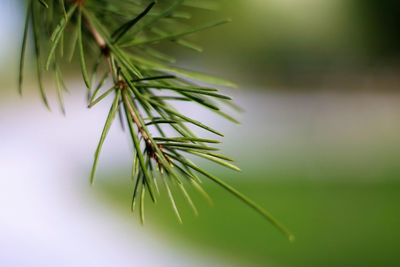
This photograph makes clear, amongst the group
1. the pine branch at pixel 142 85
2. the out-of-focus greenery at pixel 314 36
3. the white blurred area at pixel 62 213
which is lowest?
the white blurred area at pixel 62 213

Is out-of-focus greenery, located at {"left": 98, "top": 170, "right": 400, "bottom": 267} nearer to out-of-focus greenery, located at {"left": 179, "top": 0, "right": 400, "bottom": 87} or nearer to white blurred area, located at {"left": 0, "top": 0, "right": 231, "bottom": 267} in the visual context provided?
white blurred area, located at {"left": 0, "top": 0, "right": 231, "bottom": 267}

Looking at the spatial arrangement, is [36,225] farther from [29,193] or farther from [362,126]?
[362,126]

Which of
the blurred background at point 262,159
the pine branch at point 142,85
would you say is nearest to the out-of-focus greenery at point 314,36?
the blurred background at point 262,159

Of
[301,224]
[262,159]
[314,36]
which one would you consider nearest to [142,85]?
[301,224]

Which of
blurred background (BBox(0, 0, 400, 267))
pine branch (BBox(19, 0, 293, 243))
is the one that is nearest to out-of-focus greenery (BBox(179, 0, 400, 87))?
blurred background (BBox(0, 0, 400, 267))

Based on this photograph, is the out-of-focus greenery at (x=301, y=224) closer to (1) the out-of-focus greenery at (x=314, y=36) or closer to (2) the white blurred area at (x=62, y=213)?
(2) the white blurred area at (x=62, y=213)

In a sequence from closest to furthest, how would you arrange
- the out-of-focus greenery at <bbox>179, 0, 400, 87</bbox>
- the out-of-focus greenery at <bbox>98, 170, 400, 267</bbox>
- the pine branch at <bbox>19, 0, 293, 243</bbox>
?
the pine branch at <bbox>19, 0, 293, 243</bbox> → the out-of-focus greenery at <bbox>98, 170, 400, 267</bbox> → the out-of-focus greenery at <bbox>179, 0, 400, 87</bbox>

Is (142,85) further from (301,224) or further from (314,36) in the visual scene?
(314,36)

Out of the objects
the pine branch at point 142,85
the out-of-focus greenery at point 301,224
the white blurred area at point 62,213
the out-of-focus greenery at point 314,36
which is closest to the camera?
the pine branch at point 142,85
